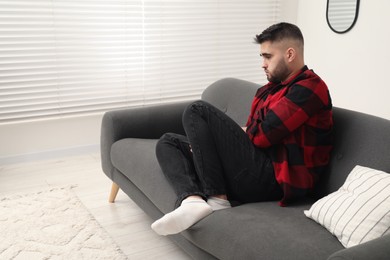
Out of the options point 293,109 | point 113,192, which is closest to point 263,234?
point 293,109

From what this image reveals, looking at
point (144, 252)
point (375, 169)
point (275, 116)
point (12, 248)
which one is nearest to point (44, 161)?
point (12, 248)

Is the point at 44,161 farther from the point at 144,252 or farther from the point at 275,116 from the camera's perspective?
the point at 275,116

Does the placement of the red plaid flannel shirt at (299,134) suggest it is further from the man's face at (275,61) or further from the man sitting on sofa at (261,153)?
the man's face at (275,61)

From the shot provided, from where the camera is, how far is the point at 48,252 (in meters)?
2.26

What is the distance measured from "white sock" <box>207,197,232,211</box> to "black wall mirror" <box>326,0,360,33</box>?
8.19ft

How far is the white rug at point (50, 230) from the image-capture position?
Answer: 2252 mm

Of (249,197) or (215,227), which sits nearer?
(215,227)

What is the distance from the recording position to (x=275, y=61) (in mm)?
2139

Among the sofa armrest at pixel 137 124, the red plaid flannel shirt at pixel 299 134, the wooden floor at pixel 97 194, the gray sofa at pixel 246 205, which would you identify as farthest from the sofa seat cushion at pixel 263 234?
the sofa armrest at pixel 137 124

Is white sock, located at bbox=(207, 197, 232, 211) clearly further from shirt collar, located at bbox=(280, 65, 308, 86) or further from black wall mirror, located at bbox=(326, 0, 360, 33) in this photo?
black wall mirror, located at bbox=(326, 0, 360, 33)

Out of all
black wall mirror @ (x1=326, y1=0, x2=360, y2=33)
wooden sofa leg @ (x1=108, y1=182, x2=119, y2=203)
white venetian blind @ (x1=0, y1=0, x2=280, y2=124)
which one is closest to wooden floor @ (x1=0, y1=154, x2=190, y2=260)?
wooden sofa leg @ (x1=108, y1=182, x2=119, y2=203)

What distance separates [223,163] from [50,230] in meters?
1.08

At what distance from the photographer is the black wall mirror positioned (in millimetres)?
3805

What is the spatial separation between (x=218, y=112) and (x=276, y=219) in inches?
21.6
